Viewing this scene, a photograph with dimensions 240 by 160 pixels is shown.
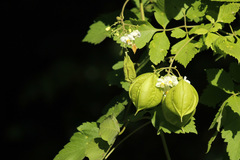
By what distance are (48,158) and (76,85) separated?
68cm

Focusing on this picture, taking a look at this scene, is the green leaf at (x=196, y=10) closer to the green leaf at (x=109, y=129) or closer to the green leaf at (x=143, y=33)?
the green leaf at (x=143, y=33)

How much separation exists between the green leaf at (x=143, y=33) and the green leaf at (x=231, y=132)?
0.49m

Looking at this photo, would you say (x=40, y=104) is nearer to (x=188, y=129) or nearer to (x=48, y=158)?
(x=48, y=158)

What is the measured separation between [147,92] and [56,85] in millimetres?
1468

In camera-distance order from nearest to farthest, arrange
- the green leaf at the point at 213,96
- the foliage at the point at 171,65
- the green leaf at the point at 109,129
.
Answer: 1. the foliage at the point at 171,65
2. the green leaf at the point at 109,129
3. the green leaf at the point at 213,96

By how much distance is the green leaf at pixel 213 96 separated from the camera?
6.15ft

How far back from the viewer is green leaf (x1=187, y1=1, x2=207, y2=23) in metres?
1.70

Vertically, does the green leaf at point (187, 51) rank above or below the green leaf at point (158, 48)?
below

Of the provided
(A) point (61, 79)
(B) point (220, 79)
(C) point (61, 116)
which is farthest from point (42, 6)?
(B) point (220, 79)

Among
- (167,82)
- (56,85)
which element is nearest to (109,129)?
(167,82)

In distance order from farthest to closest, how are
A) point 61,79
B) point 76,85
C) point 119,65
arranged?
point 76,85
point 61,79
point 119,65

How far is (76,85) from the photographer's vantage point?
9.78 feet

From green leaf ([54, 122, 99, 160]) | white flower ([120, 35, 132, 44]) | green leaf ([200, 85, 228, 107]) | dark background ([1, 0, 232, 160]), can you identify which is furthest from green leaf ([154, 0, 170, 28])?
dark background ([1, 0, 232, 160])

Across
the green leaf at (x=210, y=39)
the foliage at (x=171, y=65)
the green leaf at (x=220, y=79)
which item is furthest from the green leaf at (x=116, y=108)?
the green leaf at (x=210, y=39)
